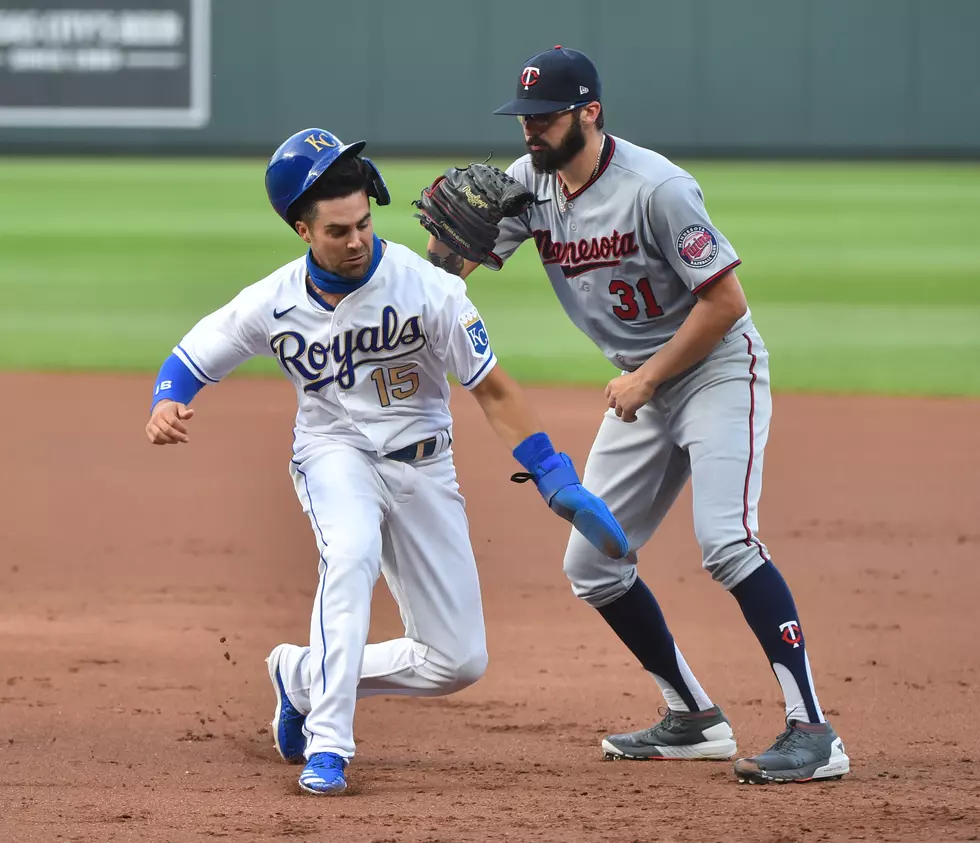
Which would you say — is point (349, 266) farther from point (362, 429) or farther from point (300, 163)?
point (362, 429)

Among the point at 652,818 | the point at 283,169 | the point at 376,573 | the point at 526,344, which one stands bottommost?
the point at 526,344

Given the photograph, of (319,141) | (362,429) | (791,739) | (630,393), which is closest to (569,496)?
(630,393)

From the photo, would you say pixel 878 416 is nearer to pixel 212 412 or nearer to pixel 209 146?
pixel 212 412

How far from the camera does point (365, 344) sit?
381 cm

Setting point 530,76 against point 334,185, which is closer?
point 334,185

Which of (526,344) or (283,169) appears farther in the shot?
(526,344)

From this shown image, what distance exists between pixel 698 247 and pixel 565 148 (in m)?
0.46

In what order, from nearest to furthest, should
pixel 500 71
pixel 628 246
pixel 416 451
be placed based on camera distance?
pixel 416 451, pixel 628 246, pixel 500 71

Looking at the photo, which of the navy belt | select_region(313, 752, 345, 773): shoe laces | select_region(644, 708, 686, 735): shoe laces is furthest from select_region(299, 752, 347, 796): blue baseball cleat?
select_region(644, 708, 686, 735): shoe laces

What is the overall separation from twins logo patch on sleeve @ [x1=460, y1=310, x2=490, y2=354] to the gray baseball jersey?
443 mm

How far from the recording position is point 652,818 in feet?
11.2

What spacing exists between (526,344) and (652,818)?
923cm

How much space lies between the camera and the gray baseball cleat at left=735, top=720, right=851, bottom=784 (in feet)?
12.3

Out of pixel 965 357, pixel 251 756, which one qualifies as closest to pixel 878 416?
pixel 965 357
